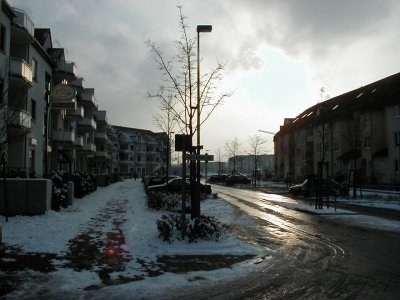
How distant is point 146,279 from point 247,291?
5.74 feet

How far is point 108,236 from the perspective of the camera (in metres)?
13.4

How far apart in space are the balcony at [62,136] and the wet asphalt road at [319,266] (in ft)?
95.2

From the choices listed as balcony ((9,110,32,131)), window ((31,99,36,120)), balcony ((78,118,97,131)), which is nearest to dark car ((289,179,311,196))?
window ((31,99,36,120))

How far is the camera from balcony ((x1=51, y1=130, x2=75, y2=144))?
42.1m

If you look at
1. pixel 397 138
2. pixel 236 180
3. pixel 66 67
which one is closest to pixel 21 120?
pixel 66 67

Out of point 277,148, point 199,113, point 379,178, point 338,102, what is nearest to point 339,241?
point 199,113

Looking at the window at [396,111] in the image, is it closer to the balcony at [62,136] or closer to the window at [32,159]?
the balcony at [62,136]

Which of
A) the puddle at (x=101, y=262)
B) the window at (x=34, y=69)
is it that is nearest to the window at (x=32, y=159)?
the window at (x=34, y=69)

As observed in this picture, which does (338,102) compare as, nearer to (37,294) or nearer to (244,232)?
(244,232)

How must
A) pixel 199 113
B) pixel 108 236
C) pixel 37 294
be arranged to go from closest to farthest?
1. pixel 37 294
2. pixel 108 236
3. pixel 199 113

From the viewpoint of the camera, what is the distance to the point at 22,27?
28781 mm

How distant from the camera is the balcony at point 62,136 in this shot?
42125mm

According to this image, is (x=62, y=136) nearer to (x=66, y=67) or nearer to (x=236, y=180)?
(x=66, y=67)

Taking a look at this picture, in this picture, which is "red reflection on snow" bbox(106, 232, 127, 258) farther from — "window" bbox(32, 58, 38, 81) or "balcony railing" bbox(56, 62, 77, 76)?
"balcony railing" bbox(56, 62, 77, 76)
